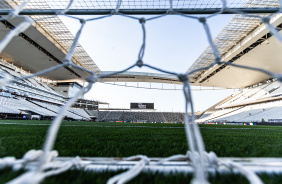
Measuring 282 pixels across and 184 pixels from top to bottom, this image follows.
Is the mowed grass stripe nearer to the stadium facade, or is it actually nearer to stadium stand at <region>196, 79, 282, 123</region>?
the stadium facade

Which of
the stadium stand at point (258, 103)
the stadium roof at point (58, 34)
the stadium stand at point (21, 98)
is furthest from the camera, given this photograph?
the stadium stand at point (258, 103)

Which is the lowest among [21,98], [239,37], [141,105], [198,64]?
[21,98]

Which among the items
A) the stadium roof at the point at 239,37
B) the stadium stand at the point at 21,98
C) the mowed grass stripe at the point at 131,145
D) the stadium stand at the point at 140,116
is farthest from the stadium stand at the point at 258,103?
the stadium stand at the point at 21,98

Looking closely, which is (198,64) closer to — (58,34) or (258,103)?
(258,103)

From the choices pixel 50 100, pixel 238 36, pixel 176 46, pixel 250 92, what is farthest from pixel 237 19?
pixel 50 100

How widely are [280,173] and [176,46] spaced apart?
3.59 meters

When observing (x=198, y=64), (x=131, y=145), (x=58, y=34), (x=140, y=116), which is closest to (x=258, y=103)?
(x=198, y=64)

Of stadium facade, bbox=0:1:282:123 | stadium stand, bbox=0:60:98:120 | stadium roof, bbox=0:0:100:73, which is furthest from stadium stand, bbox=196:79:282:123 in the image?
stadium stand, bbox=0:60:98:120

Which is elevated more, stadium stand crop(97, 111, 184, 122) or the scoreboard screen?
the scoreboard screen

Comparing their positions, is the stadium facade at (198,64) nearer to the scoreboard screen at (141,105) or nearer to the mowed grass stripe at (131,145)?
the mowed grass stripe at (131,145)

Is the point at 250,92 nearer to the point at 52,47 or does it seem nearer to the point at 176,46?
the point at 176,46

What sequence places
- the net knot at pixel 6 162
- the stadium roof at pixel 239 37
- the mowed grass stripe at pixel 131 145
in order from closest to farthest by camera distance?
the net knot at pixel 6 162, the mowed grass stripe at pixel 131 145, the stadium roof at pixel 239 37

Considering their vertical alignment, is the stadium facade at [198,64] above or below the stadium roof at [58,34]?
below

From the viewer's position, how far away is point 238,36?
26.3ft
